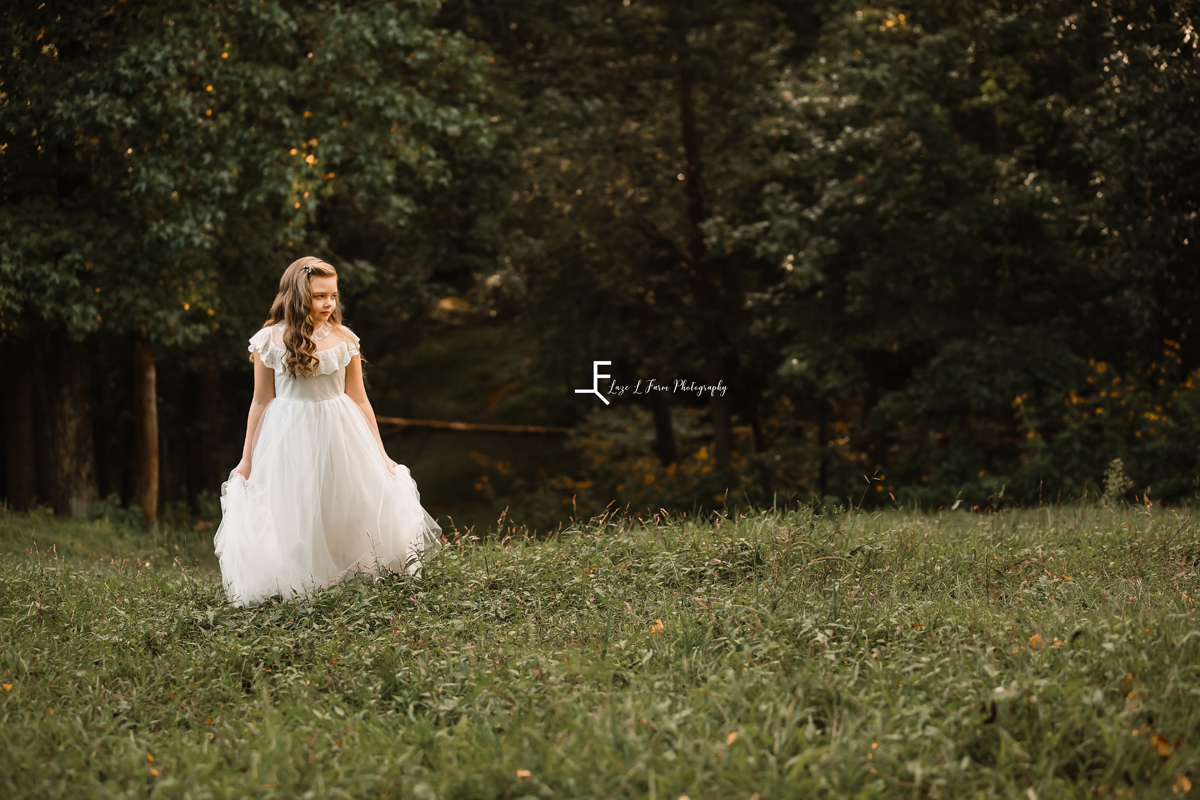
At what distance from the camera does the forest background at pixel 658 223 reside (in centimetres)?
1038

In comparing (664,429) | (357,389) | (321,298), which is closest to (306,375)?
(357,389)

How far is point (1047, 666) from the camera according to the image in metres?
3.79

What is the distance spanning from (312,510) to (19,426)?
836 centimetres

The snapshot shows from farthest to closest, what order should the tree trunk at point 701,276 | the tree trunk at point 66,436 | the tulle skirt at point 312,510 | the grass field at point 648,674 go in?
the tree trunk at point 701,276
the tree trunk at point 66,436
the tulle skirt at point 312,510
the grass field at point 648,674

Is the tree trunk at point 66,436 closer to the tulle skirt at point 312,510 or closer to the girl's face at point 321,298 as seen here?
the tulle skirt at point 312,510

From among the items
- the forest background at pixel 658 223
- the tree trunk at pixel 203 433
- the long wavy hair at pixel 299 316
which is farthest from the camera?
the tree trunk at pixel 203 433

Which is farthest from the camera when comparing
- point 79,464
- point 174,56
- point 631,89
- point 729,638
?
point 631,89

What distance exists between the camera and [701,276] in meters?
16.0

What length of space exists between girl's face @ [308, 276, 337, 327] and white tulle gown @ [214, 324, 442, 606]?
14 centimetres

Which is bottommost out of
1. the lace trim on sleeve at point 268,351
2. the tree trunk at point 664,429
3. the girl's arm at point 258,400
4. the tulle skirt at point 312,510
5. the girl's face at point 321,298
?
the tree trunk at point 664,429

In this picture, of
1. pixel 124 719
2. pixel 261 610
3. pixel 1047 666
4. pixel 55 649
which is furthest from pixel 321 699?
pixel 1047 666

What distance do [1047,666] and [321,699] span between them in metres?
3.02

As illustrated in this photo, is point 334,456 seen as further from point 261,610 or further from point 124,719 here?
point 124,719

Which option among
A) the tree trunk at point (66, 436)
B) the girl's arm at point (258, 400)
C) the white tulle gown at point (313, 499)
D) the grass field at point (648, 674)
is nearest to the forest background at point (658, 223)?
the tree trunk at point (66, 436)
